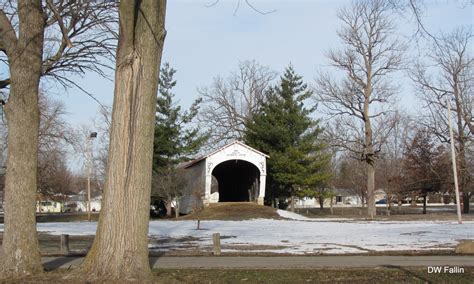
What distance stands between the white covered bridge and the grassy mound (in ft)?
6.52

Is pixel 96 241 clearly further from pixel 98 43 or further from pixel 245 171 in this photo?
pixel 245 171

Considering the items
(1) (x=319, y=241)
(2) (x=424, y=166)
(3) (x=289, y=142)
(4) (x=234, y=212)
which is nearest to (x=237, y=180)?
(3) (x=289, y=142)

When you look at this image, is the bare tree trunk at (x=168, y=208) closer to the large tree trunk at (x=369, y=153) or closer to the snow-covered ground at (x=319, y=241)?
the large tree trunk at (x=369, y=153)

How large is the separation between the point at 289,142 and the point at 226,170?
303 inches

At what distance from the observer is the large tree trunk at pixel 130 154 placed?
372 inches

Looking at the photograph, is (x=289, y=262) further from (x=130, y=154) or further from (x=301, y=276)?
(x=130, y=154)

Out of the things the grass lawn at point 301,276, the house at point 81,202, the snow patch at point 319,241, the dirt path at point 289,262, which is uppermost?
the house at point 81,202

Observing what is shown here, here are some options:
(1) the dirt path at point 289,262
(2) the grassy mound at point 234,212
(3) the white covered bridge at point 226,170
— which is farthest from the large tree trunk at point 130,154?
(3) the white covered bridge at point 226,170

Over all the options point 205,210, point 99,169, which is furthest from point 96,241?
point 99,169

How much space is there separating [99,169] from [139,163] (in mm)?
72625

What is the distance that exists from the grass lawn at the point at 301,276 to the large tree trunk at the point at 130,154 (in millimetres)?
689

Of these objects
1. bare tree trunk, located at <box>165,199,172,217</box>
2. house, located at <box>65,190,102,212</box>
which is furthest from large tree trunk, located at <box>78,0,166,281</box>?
house, located at <box>65,190,102,212</box>

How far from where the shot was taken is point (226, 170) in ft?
173

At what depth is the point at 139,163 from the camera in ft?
31.8
